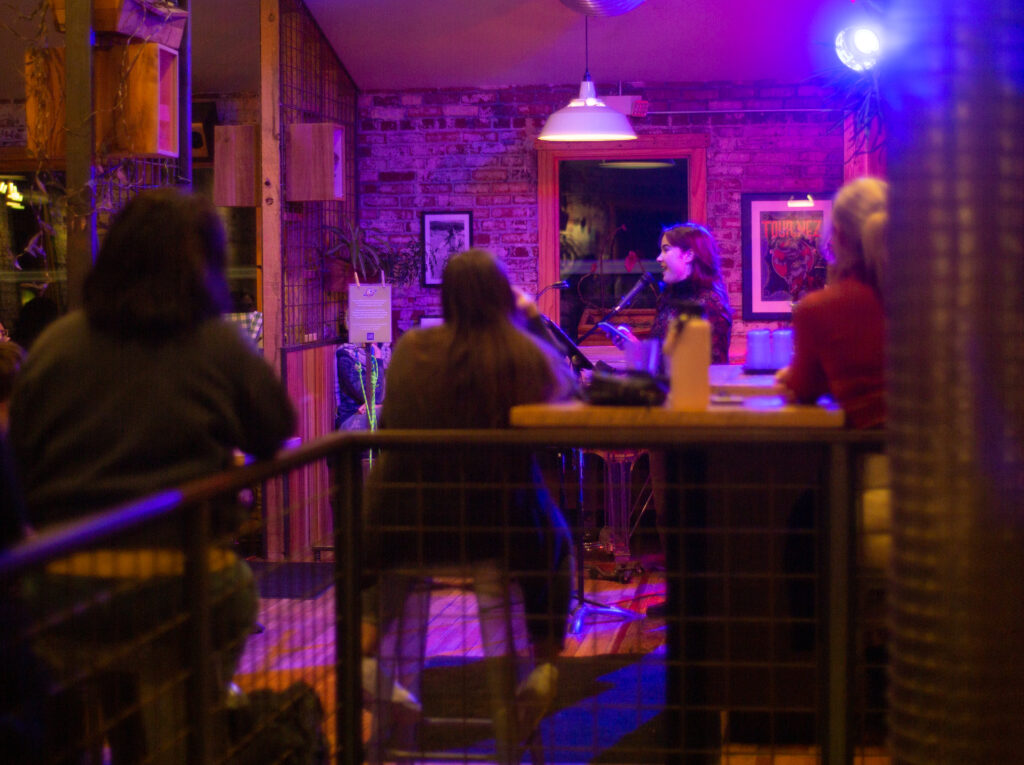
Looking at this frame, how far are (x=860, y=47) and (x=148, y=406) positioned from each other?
4.17 m

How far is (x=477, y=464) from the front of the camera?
8.33 feet

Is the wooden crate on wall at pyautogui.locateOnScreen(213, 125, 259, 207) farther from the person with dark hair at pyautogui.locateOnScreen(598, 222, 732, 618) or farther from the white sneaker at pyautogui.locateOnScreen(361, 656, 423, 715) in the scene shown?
the white sneaker at pyautogui.locateOnScreen(361, 656, 423, 715)

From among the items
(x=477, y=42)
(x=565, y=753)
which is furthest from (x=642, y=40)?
(x=565, y=753)

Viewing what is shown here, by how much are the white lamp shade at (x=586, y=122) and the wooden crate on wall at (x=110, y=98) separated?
104 inches

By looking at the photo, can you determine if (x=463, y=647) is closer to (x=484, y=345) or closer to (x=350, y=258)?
(x=484, y=345)

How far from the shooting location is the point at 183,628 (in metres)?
1.84

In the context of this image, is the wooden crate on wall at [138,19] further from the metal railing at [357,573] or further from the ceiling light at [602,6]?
the ceiling light at [602,6]

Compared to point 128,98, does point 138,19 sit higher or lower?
higher

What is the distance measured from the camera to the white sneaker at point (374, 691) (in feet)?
8.12

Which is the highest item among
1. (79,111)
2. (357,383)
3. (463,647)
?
(79,111)

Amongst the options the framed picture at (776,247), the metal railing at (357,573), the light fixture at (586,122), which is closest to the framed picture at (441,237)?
the light fixture at (586,122)

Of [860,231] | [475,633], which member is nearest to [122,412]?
[860,231]

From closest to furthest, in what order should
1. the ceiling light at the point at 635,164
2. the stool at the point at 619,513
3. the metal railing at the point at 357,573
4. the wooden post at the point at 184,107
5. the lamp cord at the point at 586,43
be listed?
the metal railing at the point at 357,573 → the wooden post at the point at 184,107 → the stool at the point at 619,513 → the lamp cord at the point at 586,43 → the ceiling light at the point at 635,164

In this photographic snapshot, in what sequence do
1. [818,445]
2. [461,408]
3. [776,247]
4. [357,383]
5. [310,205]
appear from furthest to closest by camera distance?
[776,247]
[310,205]
[357,383]
[461,408]
[818,445]
